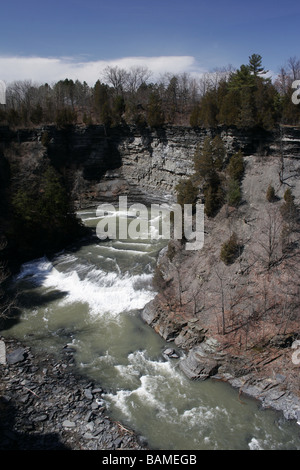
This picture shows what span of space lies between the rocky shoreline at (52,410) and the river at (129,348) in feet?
2.44

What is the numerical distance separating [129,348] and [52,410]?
5.96 metres

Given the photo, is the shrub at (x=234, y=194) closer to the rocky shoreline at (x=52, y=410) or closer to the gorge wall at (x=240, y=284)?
the gorge wall at (x=240, y=284)

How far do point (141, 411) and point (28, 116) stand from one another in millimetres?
46662

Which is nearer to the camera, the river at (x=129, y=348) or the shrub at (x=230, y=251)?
the river at (x=129, y=348)

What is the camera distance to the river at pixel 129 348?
15.5m

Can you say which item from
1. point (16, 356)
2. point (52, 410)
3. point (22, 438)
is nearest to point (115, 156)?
point (16, 356)

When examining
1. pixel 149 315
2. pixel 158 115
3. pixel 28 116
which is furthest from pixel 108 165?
pixel 149 315

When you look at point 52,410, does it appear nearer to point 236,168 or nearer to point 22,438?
point 22,438

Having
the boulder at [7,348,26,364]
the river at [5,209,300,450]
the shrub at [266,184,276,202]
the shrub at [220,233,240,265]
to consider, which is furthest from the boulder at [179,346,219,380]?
the shrub at [266,184,276,202]

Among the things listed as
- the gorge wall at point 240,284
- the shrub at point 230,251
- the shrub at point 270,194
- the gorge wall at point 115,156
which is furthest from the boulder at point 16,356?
the gorge wall at point 115,156

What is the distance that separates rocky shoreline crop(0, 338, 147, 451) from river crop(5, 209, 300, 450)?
74 cm

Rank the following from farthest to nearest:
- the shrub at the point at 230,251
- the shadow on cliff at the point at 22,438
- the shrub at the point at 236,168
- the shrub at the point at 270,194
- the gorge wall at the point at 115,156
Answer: the gorge wall at the point at 115,156 < the shrub at the point at 236,168 < the shrub at the point at 270,194 < the shrub at the point at 230,251 < the shadow on cliff at the point at 22,438

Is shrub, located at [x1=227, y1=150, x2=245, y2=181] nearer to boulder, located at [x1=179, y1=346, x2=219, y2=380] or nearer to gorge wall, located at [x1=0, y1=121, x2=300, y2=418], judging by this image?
gorge wall, located at [x1=0, y1=121, x2=300, y2=418]
